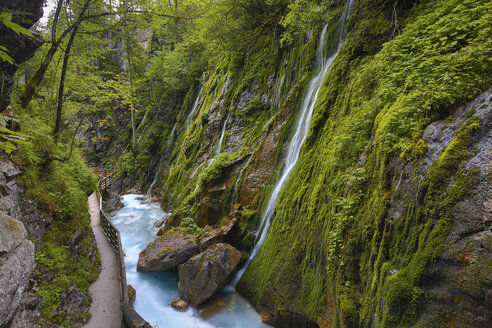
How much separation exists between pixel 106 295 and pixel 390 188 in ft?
22.3

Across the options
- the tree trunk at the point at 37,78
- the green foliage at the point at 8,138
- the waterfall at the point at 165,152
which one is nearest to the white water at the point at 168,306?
the green foliage at the point at 8,138

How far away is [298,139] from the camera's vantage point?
802 centimetres

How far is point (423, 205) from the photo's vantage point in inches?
125

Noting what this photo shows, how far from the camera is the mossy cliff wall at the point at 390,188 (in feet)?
9.08

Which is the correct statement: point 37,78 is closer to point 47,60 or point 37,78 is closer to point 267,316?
point 47,60

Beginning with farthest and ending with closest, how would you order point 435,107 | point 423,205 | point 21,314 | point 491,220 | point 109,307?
point 109,307
point 21,314
point 435,107
point 423,205
point 491,220

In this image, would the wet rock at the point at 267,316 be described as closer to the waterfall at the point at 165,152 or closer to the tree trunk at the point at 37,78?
the tree trunk at the point at 37,78

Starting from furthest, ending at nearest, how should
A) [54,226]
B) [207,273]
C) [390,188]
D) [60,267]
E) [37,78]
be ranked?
[207,273] → [54,226] → [37,78] → [60,267] → [390,188]

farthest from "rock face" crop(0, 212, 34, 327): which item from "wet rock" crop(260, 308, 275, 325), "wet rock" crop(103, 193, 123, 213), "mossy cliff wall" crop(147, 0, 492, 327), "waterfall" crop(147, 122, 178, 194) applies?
"waterfall" crop(147, 122, 178, 194)

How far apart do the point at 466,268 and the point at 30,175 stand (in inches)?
340

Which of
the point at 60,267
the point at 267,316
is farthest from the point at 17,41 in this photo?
the point at 267,316

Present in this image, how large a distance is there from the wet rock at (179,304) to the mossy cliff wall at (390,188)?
152 centimetres

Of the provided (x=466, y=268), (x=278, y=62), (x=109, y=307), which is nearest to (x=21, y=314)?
(x=109, y=307)

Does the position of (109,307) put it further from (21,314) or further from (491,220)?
(491,220)
